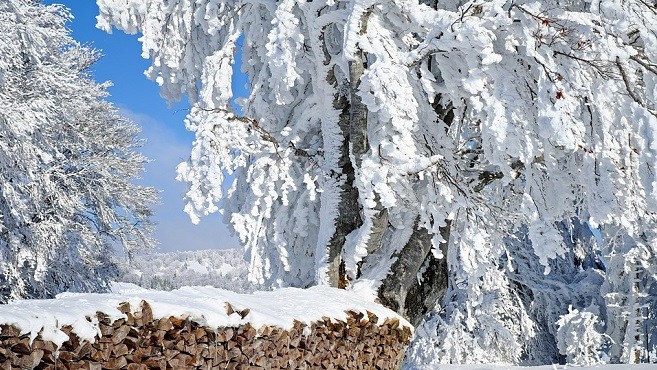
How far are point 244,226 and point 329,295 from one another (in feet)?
5.95

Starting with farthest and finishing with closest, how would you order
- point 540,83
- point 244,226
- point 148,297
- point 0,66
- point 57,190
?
1. point 57,190
2. point 0,66
3. point 244,226
4. point 540,83
5. point 148,297

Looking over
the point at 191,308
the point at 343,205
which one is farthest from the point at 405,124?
the point at 191,308

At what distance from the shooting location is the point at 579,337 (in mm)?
15141

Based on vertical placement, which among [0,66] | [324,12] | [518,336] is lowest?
[518,336]

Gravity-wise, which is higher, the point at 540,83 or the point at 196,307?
the point at 540,83

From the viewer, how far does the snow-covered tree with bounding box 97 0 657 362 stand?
5781mm

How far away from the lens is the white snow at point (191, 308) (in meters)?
3.40

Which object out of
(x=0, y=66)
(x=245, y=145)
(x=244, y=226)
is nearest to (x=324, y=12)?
(x=245, y=145)

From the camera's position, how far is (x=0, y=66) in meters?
12.6

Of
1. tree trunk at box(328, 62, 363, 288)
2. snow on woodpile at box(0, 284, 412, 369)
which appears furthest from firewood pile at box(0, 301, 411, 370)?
tree trunk at box(328, 62, 363, 288)

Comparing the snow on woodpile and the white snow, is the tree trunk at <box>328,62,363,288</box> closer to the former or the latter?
the white snow

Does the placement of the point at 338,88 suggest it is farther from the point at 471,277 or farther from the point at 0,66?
the point at 0,66

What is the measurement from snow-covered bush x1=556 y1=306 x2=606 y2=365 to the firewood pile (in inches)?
396

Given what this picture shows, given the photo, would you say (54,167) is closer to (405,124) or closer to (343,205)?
(343,205)
